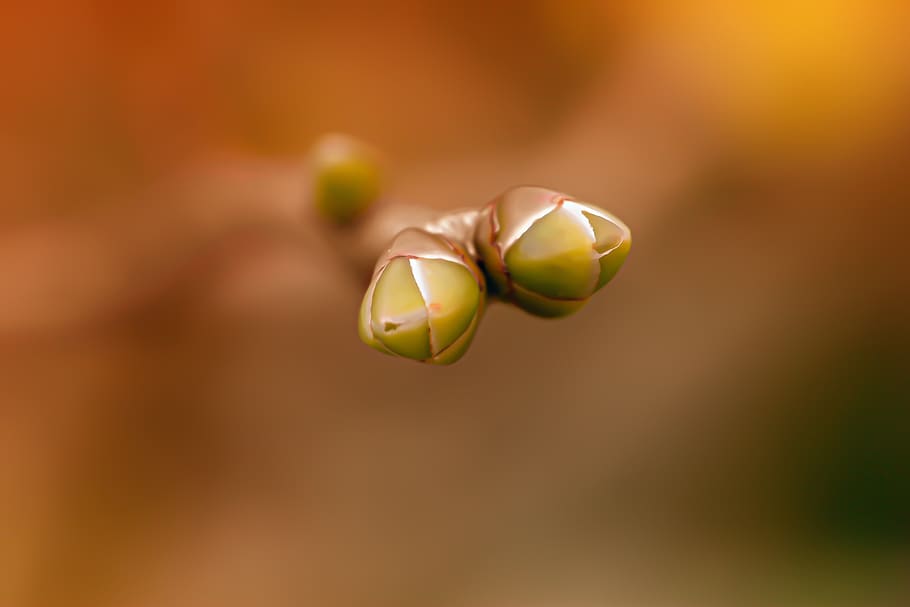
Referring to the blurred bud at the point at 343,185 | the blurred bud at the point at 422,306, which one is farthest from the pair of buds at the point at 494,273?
the blurred bud at the point at 343,185

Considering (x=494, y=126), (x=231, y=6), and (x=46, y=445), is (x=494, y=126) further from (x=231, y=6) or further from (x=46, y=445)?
(x=46, y=445)

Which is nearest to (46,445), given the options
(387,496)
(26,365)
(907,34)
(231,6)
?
(26,365)

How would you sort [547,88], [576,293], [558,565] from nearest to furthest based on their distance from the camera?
[576,293], [558,565], [547,88]

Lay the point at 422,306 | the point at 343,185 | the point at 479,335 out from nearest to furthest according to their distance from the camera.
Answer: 1. the point at 422,306
2. the point at 343,185
3. the point at 479,335

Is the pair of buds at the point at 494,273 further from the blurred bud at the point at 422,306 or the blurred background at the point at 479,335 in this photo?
the blurred background at the point at 479,335

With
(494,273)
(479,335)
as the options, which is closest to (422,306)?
(494,273)

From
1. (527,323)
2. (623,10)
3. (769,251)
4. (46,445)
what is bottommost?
(46,445)

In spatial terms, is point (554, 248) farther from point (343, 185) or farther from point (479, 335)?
point (479, 335)
